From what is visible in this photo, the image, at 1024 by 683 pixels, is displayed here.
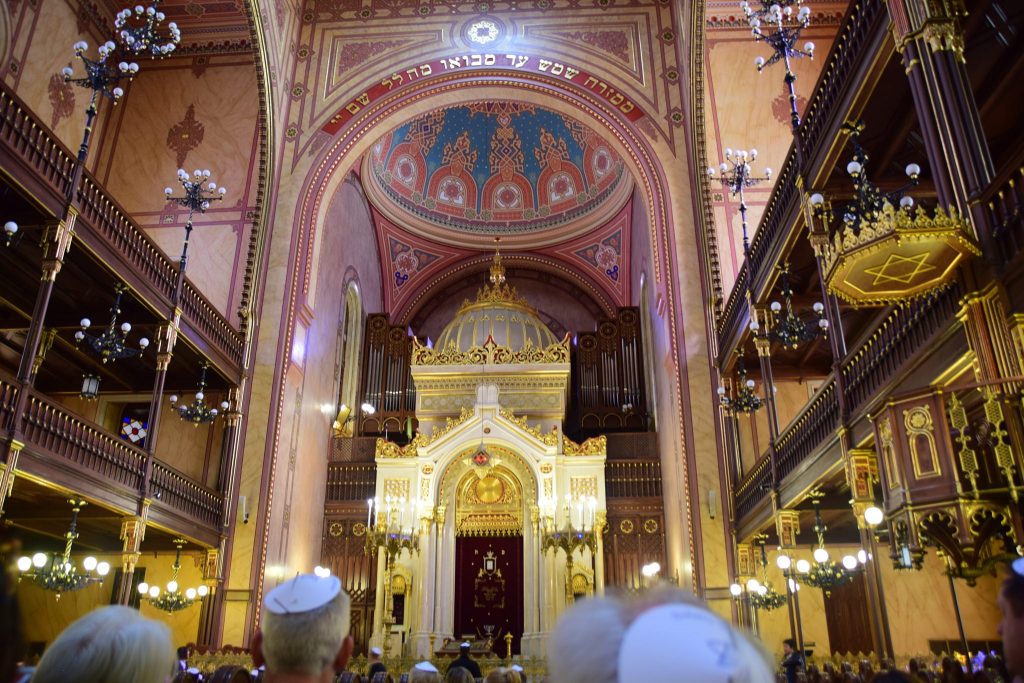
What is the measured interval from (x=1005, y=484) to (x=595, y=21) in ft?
48.1

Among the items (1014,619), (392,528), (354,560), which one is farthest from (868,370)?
(354,560)

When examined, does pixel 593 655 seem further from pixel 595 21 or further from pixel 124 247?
pixel 595 21

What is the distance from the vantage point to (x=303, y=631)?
192 centimetres

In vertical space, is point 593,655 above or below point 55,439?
below

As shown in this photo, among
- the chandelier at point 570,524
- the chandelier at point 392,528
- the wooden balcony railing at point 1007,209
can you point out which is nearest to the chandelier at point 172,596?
the chandelier at point 392,528

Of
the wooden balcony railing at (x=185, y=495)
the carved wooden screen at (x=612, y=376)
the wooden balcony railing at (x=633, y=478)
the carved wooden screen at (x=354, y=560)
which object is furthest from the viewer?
the carved wooden screen at (x=612, y=376)

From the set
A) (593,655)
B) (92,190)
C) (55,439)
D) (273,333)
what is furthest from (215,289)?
(593,655)

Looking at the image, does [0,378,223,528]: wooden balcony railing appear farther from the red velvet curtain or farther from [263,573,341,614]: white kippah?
[263,573,341,614]: white kippah

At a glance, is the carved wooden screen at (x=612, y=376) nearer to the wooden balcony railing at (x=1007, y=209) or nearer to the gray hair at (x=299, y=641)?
the wooden balcony railing at (x=1007, y=209)

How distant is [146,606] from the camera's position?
48.2 ft

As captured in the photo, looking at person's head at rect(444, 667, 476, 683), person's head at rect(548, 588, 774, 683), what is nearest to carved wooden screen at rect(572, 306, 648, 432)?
person's head at rect(444, 667, 476, 683)

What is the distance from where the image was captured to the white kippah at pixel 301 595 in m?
1.95

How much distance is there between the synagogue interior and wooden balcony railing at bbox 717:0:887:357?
0.06m

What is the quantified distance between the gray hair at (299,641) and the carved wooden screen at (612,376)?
18.0 m
